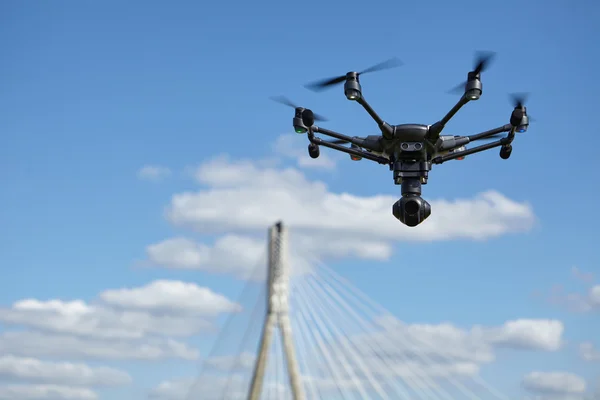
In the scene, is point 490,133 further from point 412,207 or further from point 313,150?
point 313,150

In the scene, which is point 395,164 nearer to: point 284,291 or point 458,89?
point 458,89

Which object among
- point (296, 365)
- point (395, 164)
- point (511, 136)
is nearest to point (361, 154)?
point (395, 164)

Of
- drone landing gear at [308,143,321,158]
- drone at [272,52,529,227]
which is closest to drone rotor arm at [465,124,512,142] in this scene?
drone at [272,52,529,227]

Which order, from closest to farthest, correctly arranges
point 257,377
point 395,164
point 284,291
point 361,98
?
point 361,98 < point 395,164 < point 257,377 < point 284,291

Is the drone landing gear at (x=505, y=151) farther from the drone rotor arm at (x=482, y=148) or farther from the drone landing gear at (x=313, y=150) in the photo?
the drone landing gear at (x=313, y=150)

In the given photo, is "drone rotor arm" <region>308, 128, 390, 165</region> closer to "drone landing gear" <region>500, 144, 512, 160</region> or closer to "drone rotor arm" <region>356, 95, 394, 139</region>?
"drone rotor arm" <region>356, 95, 394, 139</region>

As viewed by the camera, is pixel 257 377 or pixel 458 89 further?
pixel 257 377

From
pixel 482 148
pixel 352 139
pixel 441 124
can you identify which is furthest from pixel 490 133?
pixel 352 139
